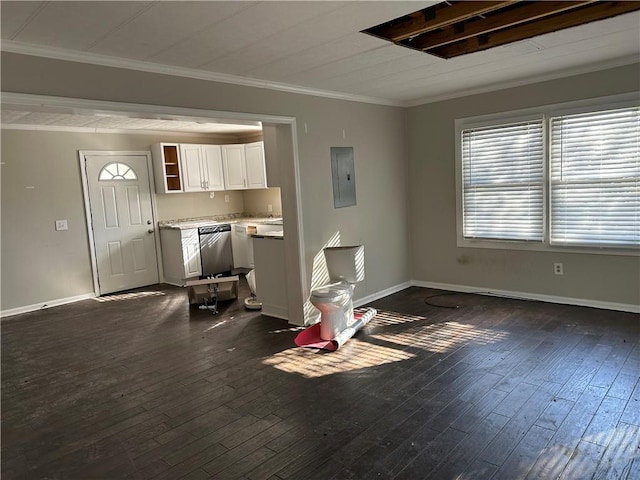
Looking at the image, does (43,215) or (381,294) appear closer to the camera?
(381,294)

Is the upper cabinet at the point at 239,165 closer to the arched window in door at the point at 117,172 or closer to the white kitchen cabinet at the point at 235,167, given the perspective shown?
the white kitchen cabinet at the point at 235,167

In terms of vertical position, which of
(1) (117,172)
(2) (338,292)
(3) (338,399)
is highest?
(1) (117,172)

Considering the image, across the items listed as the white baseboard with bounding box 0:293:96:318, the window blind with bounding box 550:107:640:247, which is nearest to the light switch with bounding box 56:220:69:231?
the white baseboard with bounding box 0:293:96:318

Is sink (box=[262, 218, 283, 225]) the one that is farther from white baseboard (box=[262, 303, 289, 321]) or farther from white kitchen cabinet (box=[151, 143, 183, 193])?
white baseboard (box=[262, 303, 289, 321])

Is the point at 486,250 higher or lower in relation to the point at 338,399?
higher

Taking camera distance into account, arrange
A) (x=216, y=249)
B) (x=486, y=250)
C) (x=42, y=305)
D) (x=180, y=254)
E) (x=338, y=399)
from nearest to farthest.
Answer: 1. (x=338, y=399)
2. (x=486, y=250)
3. (x=42, y=305)
4. (x=180, y=254)
5. (x=216, y=249)

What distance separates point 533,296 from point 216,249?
479 centimetres

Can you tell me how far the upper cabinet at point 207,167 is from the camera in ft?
23.6

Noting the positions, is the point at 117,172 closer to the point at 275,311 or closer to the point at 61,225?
the point at 61,225

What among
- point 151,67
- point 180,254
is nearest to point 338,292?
point 151,67

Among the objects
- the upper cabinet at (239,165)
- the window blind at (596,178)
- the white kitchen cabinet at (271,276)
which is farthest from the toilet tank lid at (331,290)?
the upper cabinet at (239,165)

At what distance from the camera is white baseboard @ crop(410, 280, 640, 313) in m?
4.55

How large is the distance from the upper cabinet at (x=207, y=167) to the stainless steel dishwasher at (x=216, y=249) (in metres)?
0.76

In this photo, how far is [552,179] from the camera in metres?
4.81
